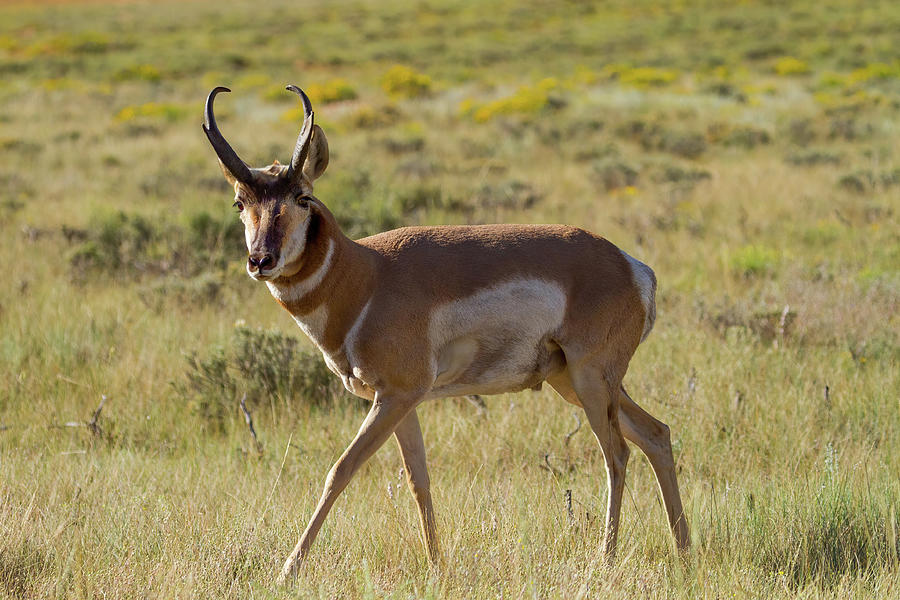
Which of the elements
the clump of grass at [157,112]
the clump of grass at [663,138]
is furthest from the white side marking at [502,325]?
the clump of grass at [157,112]

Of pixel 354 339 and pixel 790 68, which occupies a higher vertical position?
pixel 354 339

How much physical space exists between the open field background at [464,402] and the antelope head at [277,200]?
1.23 meters

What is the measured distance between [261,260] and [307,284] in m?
0.38

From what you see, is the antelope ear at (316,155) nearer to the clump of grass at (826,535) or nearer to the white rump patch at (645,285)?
the white rump patch at (645,285)

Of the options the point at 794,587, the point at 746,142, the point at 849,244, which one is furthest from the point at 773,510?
the point at 746,142

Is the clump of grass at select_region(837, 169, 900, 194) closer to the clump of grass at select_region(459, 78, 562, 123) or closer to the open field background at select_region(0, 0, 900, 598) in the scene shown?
the open field background at select_region(0, 0, 900, 598)

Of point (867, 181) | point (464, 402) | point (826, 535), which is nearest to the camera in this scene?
point (826, 535)

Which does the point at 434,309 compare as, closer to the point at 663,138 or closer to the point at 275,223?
the point at 275,223

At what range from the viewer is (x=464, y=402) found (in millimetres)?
6336

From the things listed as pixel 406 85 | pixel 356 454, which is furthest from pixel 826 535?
pixel 406 85

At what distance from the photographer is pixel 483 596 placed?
3.54 metres

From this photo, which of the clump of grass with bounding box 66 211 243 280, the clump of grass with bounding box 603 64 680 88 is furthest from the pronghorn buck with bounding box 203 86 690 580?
the clump of grass with bounding box 603 64 680 88

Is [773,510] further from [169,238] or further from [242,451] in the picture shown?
[169,238]

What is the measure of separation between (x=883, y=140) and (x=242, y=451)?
1601cm
